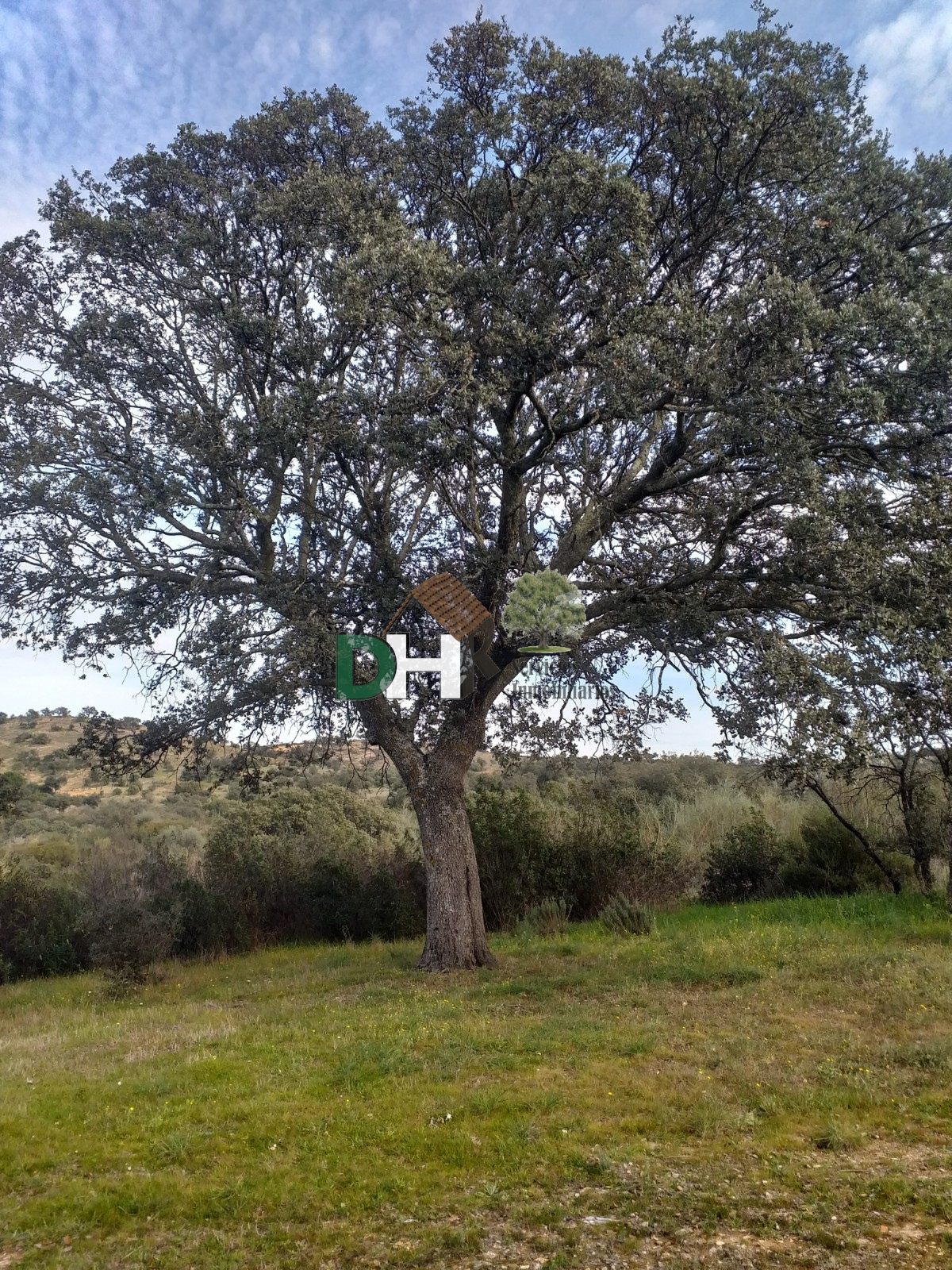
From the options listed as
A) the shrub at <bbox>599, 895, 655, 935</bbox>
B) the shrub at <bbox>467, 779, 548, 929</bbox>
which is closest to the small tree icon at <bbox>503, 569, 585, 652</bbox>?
the shrub at <bbox>599, 895, 655, 935</bbox>

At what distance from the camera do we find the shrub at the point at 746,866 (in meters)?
18.9

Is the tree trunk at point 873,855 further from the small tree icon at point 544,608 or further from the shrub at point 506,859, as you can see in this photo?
the small tree icon at point 544,608

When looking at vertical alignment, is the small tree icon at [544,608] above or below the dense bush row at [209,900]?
above

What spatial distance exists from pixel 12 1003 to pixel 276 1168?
10.0 meters

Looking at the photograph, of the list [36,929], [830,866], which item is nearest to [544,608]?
[830,866]

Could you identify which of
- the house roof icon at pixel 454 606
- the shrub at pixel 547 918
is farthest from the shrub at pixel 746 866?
the house roof icon at pixel 454 606

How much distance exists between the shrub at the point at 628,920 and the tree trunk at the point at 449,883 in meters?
2.97

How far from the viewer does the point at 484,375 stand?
33.0ft

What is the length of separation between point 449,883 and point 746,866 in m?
9.20

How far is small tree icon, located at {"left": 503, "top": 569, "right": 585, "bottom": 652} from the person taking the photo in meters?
10.4

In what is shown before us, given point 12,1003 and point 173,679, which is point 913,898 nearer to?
point 173,679

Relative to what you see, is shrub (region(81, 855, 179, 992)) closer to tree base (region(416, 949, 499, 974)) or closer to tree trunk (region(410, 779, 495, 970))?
tree base (region(416, 949, 499, 974))

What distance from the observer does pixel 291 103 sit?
12.2 metres

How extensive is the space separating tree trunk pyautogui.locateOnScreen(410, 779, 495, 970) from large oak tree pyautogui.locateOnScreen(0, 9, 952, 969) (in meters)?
0.05
